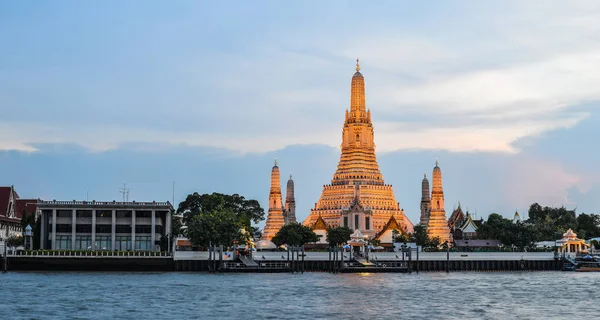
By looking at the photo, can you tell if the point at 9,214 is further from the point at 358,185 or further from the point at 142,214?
the point at 358,185

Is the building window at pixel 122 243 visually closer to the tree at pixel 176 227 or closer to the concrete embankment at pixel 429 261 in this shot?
the concrete embankment at pixel 429 261

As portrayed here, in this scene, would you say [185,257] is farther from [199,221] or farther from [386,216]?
[386,216]

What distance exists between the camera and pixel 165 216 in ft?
480

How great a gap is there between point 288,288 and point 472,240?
8134 centimetres

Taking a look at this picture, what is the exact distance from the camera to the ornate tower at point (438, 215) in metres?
176

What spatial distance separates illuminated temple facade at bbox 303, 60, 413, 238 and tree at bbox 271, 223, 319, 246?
807 inches

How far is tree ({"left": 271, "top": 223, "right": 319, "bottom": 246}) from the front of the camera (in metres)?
162

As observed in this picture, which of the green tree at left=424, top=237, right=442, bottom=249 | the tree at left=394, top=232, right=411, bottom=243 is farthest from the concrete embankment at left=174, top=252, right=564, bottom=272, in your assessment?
the tree at left=394, top=232, right=411, bottom=243

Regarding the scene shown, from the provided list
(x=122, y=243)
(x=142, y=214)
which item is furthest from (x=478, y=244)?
(x=122, y=243)

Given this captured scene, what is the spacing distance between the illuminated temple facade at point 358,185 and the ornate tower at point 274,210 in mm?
6520

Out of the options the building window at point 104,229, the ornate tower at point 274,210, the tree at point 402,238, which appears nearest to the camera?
the building window at point 104,229

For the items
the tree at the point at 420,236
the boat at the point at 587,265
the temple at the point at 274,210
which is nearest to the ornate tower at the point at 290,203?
the temple at the point at 274,210

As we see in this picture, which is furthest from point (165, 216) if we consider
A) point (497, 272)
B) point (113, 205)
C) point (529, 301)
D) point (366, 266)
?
point (529, 301)

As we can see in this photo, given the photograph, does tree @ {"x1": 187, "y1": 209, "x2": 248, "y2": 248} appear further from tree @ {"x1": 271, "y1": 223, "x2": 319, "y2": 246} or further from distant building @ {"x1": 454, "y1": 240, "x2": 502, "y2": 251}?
distant building @ {"x1": 454, "y1": 240, "x2": 502, "y2": 251}
